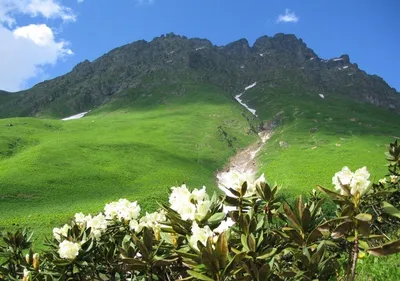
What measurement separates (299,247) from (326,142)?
83695 mm

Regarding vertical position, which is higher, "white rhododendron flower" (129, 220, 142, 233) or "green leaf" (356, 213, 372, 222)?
"green leaf" (356, 213, 372, 222)

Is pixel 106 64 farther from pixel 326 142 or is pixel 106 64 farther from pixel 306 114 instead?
pixel 326 142

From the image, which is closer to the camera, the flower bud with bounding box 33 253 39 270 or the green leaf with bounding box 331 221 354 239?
the green leaf with bounding box 331 221 354 239

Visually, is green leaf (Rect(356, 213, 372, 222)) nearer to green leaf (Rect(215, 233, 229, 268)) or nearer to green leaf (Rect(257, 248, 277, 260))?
green leaf (Rect(257, 248, 277, 260))

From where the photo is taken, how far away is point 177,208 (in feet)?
14.0

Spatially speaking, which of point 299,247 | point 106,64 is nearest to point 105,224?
point 299,247

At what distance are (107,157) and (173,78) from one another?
292ft

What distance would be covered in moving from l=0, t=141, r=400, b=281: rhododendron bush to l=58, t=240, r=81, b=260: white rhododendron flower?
0.04 ft

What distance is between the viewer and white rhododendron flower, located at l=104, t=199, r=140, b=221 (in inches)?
244

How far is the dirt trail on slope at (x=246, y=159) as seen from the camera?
237 feet

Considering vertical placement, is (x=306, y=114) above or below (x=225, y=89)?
below

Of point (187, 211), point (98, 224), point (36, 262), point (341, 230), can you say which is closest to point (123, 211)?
point (98, 224)

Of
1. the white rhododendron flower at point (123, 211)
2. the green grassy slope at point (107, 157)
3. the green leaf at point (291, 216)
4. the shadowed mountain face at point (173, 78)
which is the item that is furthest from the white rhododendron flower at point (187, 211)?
the shadowed mountain face at point (173, 78)

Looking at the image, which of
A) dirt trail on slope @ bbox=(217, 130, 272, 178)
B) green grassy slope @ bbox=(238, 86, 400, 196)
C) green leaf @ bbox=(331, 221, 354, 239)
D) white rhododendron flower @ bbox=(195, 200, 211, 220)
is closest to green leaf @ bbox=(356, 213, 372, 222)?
green leaf @ bbox=(331, 221, 354, 239)
